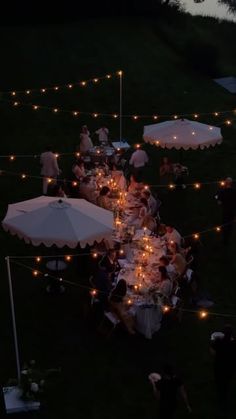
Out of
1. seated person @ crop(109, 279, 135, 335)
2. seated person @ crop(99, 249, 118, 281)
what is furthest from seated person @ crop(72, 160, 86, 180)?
seated person @ crop(109, 279, 135, 335)

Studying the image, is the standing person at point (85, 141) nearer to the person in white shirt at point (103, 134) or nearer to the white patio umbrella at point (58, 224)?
the person in white shirt at point (103, 134)

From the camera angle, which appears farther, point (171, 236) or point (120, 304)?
point (171, 236)

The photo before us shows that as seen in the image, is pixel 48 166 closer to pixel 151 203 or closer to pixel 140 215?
pixel 151 203

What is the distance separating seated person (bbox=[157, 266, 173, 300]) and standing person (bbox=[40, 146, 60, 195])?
234 inches

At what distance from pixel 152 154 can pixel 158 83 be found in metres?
8.16

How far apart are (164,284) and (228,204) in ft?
12.1

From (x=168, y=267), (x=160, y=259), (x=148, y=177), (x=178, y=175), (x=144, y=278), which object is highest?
(x=178, y=175)

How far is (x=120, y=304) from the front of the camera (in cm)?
1002

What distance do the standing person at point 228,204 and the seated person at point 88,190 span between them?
3.21m

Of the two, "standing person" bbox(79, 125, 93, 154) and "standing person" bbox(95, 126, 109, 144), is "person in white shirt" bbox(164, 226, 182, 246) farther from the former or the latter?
"standing person" bbox(95, 126, 109, 144)

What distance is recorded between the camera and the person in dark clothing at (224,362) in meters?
8.29

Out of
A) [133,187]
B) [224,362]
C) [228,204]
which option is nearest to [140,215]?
[133,187]

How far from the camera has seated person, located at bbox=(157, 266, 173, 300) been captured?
10.3 m

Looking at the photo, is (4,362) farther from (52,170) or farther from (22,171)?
(22,171)
